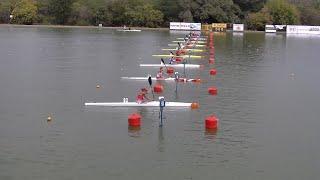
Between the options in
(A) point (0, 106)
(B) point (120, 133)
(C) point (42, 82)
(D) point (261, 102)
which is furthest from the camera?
(C) point (42, 82)

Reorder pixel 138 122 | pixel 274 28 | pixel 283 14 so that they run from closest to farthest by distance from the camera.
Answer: pixel 138 122 < pixel 274 28 < pixel 283 14

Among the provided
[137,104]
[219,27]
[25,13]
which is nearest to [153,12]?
[219,27]

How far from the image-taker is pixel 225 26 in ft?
335

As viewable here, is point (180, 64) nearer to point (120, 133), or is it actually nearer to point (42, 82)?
point (42, 82)

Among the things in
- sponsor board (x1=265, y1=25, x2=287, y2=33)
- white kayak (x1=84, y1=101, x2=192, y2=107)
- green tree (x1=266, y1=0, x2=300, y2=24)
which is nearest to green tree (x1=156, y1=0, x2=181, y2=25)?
sponsor board (x1=265, y1=25, x2=287, y2=33)

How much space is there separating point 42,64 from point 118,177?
2462 centimetres

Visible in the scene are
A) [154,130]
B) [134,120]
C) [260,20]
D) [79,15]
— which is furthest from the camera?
[79,15]

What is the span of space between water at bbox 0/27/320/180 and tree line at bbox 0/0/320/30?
70.9 metres

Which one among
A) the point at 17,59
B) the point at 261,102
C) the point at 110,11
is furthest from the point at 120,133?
the point at 110,11

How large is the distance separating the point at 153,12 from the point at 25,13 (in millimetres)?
25405

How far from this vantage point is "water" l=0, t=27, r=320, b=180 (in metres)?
15.8

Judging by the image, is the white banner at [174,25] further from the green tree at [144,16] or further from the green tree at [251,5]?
the green tree at [251,5]

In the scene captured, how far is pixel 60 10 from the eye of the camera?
10950cm

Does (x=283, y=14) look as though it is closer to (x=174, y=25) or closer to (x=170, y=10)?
(x=174, y=25)
